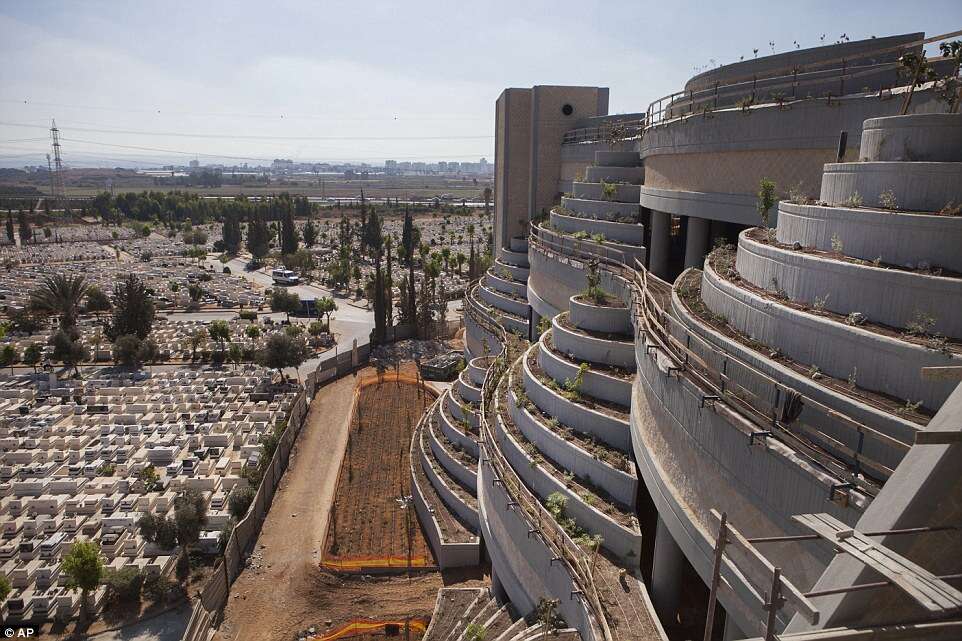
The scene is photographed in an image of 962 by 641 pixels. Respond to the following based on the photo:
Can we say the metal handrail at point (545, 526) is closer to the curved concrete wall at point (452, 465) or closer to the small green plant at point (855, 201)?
the curved concrete wall at point (452, 465)

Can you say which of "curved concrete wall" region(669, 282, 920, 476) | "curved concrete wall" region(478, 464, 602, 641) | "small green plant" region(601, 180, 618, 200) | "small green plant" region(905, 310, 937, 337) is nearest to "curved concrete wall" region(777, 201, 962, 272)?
"small green plant" region(905, 310, 937, 337)

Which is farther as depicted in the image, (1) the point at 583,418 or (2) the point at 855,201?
(1) the point at 583,418

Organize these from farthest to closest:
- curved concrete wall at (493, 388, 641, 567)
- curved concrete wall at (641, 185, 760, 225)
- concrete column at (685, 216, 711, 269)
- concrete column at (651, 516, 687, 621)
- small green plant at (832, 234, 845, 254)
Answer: concrete column at (685, 216, 711, 269)
curved concrete wall at (641, 185, 760, 225)
curved concrete wall at (493, 388, 641, 567)
concrete column at (651, 516, 687, 621)
small green plant at (832, 234, 845, 254)

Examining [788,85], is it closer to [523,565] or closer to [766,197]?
[766,197]

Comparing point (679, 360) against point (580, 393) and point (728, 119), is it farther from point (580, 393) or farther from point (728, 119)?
point (728, 119)

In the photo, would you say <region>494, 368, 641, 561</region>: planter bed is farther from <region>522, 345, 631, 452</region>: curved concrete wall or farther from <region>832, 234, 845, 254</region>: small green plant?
<region>832, 234, 845, 254</region>: small green plant

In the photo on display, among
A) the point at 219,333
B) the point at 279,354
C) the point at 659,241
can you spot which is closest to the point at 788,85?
the point at 659,241
